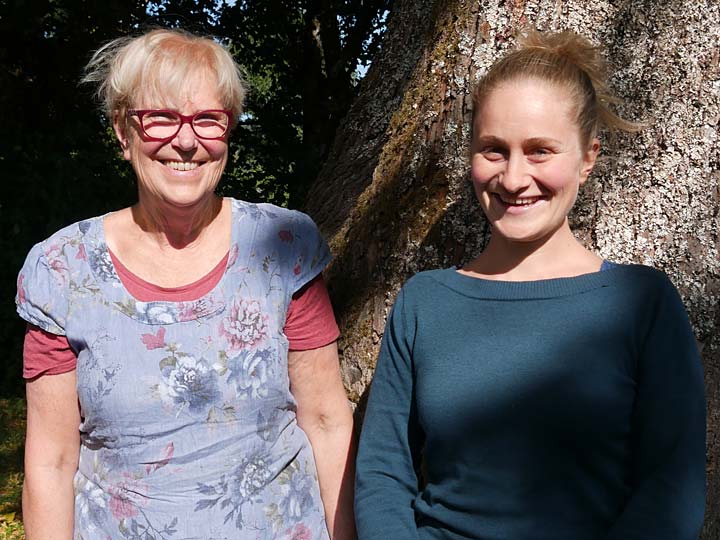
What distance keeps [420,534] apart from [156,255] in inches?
37.8

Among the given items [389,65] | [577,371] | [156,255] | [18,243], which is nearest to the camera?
[577,371]

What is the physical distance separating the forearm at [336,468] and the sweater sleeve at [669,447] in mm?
781

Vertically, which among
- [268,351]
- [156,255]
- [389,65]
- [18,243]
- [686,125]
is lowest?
[18,243]

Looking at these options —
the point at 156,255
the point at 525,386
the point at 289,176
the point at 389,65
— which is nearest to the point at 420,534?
the point at 525,386

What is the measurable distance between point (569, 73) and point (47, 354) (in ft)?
4.52

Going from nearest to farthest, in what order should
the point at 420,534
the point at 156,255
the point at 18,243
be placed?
the point at 420,534, the point at 156,255, the point at 18,243

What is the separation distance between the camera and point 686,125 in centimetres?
196

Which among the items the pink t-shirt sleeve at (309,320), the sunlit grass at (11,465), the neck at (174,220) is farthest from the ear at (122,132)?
the sunlit grass at (11,465)

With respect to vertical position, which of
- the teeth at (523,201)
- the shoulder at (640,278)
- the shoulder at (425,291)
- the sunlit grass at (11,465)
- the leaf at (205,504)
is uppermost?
the teeth at (523,201)

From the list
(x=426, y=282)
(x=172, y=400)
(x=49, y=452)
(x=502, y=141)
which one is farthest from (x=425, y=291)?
(x=49, y=452)

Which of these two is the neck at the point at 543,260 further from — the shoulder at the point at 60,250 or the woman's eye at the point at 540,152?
the shoulder at the point at 60,250

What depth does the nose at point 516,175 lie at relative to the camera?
1.60m

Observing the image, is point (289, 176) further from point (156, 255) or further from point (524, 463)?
point (524, 463)

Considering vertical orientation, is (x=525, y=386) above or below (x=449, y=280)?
below
